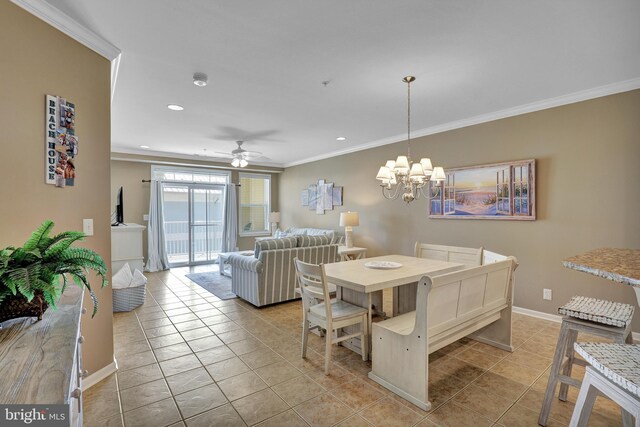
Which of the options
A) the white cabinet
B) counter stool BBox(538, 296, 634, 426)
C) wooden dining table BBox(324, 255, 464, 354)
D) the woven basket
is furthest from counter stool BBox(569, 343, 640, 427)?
the white cabinet

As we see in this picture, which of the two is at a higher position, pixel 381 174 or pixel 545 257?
pixel 381 174

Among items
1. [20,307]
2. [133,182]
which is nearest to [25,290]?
[20,307]

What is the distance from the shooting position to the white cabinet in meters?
4.02

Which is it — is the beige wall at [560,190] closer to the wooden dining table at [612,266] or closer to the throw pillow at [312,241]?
the throw pillow at [312,241]

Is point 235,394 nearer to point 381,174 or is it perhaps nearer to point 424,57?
point 381,174

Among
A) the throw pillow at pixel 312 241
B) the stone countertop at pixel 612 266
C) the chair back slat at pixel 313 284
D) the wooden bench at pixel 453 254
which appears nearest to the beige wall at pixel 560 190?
the wooden bench at pixel 453 254

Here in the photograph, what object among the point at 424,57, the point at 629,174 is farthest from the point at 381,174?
the point at 629,174

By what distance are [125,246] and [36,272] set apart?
3.43m

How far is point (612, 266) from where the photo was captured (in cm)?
122

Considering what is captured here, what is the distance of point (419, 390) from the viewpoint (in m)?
2.02

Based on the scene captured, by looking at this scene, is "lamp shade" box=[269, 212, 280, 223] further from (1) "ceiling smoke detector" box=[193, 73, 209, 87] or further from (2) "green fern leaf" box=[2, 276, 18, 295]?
(2) "green fern leaf" box=[2, 276, 18, 295]

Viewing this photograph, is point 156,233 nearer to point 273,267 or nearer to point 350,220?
point 273,267

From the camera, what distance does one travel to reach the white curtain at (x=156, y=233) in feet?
21.4

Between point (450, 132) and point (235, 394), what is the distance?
165 inches
